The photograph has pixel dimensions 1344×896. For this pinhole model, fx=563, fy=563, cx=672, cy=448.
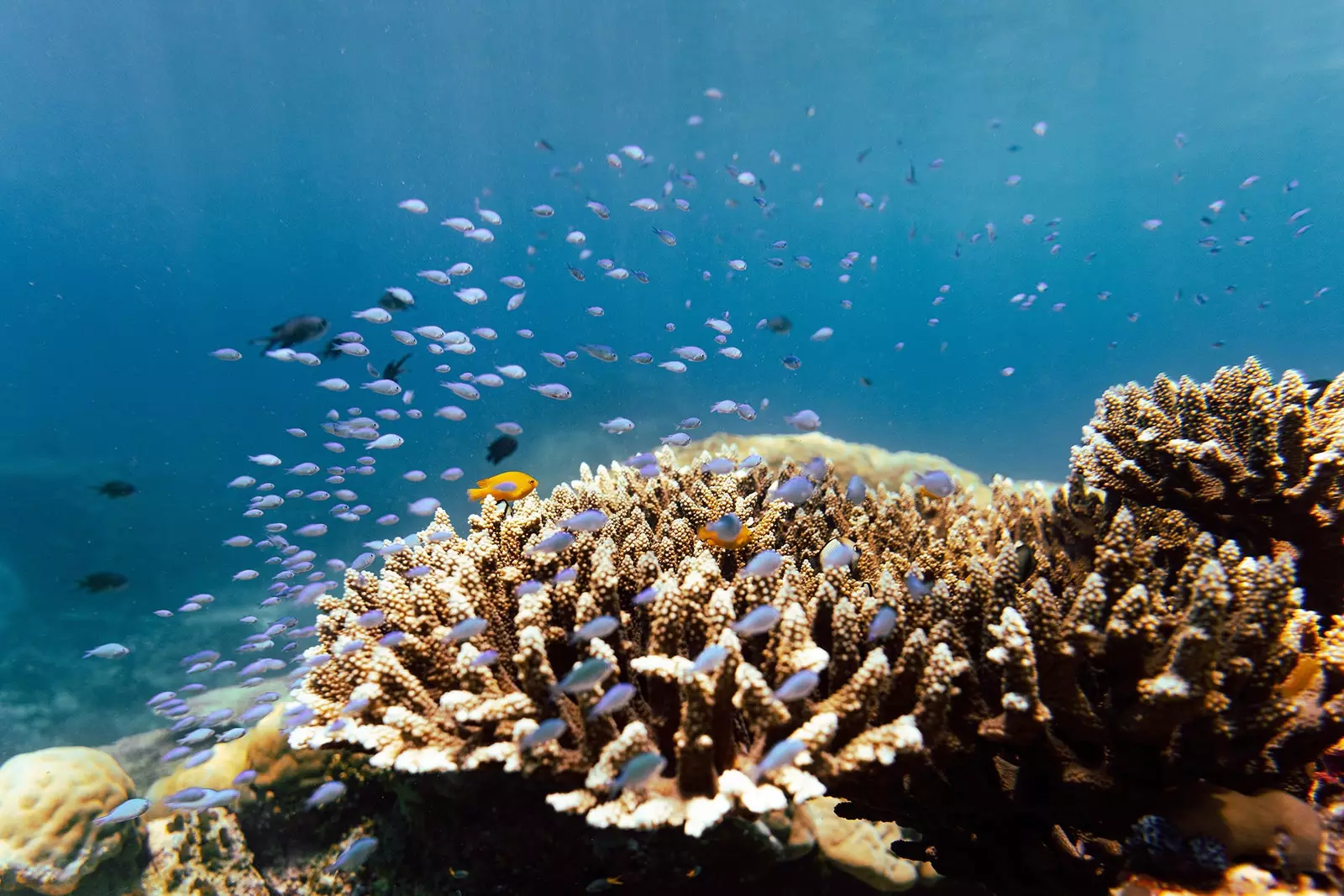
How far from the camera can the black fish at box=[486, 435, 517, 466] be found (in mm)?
6973

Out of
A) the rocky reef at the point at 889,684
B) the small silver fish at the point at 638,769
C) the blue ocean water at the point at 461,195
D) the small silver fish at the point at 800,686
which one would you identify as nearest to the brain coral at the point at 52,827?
the rocky reef at the point at 889,684

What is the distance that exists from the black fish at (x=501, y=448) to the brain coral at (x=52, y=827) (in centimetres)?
504

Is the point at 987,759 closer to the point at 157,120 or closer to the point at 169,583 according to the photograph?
the point at 169,583

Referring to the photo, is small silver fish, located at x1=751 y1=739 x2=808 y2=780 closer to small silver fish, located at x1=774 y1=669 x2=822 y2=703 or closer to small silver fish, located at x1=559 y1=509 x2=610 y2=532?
small silver fish, located at x1=774 y1=669 x2=822 y2=703

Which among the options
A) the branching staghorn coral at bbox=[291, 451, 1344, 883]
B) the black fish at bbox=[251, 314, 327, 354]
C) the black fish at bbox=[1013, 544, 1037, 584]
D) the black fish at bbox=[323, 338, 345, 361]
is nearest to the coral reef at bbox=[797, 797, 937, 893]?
the branching staghorn coral at bbox=[291, 451, 1344, 883]

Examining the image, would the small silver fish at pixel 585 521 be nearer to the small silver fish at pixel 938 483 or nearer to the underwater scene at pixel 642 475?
the underwater scene at pixel 642 475

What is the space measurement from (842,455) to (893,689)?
7.60 metres

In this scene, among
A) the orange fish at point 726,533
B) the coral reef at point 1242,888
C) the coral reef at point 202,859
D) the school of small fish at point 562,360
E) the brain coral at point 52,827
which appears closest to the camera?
the coral reef at point 1242,888

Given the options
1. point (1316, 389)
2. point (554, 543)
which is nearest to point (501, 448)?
point (554, 543)

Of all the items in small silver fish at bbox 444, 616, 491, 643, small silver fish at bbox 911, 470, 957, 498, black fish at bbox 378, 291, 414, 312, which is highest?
black fish at bbox 378, 291, 414, 312

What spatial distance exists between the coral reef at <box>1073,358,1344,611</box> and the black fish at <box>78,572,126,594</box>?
12174 millimetres

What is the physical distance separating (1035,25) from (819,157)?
18512mm

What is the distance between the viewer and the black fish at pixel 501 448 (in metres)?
6.97

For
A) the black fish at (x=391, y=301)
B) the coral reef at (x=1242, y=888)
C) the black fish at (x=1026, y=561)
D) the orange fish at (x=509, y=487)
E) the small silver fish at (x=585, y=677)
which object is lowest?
the coral reef at (x=1242, y=888)
